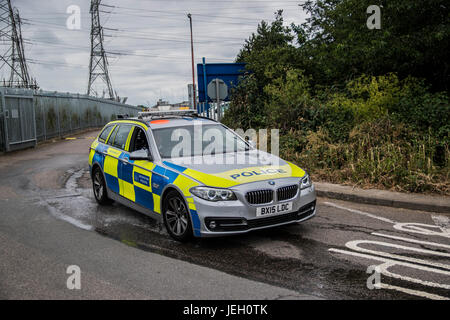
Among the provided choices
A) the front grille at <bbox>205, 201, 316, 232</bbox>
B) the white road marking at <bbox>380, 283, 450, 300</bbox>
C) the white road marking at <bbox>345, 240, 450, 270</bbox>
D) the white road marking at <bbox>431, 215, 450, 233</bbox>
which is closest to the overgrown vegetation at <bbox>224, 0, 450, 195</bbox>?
the white road marking at <bbox>431, 215, 450, 233</bbox>

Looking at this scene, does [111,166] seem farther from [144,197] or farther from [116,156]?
[144,197]

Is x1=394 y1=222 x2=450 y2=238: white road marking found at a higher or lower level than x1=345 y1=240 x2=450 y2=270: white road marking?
lower

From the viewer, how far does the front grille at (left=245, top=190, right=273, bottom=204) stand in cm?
542

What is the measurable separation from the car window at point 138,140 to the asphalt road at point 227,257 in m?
1.16

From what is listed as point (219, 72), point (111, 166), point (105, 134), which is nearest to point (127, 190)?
point (111, 166)

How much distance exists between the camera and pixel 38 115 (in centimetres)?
2120

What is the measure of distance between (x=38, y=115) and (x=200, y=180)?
18048 millimetres

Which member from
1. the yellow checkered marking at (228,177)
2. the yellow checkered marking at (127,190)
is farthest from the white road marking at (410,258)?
the yellow checkered marking at (127,190)

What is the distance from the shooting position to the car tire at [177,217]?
564 centimetres

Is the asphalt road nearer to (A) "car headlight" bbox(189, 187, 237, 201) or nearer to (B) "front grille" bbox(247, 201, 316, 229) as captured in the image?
(B) "front grille" bbox(247, 201, 316, 229)

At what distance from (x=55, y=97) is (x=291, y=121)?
15430mm

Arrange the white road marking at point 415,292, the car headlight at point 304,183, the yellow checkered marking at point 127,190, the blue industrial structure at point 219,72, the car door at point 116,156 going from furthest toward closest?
the blue industrial structure at point 219,72
the car door at point 116,156
the yellow checkered marking at point 127,190
the car headlight at point 304,183
the white road marking at point 415,292

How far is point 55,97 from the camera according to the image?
23812 millimetres

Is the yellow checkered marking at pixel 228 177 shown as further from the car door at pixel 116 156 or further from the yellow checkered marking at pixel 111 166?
the yellow checkered marking at pixel 111 166
